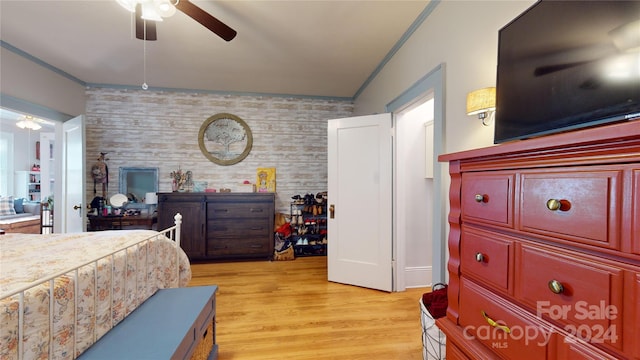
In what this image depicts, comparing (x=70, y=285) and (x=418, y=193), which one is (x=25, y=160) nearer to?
(x=70, y=285)

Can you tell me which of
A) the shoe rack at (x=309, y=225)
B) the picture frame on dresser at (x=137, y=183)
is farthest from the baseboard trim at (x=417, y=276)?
the picture frame on dresser at (x=137, y=183)

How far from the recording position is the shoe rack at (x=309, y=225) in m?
3.85

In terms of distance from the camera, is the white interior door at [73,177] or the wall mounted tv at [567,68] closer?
the wall mounted tv at [567,68]

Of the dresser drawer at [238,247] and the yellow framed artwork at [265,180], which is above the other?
the yellow framed artwork at [265,180]

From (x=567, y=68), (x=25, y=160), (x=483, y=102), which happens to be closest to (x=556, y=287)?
(x=567, y=68)

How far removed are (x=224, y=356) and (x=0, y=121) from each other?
721cm

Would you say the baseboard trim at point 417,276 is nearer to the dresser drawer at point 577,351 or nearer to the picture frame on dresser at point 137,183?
the dresser drawer at point 577,351

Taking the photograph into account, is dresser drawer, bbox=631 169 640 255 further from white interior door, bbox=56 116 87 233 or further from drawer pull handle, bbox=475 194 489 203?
white interior door, bbox=56 116 87 233

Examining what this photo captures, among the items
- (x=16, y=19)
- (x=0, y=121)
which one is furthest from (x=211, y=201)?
(x=0, y=121)

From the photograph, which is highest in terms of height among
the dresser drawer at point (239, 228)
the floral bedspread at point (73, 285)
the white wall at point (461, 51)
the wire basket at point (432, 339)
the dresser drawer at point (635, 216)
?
the white wall at point (461, 51)

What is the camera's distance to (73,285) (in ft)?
3.33

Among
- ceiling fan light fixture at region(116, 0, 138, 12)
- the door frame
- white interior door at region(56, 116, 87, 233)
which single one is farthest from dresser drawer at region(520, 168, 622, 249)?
white interior door at region(56, 116, 87, 233)

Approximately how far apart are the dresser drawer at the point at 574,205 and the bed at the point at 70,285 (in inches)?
61.2

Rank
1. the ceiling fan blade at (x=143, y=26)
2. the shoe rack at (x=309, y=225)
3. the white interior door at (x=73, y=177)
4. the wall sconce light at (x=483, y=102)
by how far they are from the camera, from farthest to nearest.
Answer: the shoe rack at (x=309, y=225), the white interior door at (x=73, y=177), the ceiling fan blade at (x=143, y=26), the wall sconce light at (x=483, y=102)
